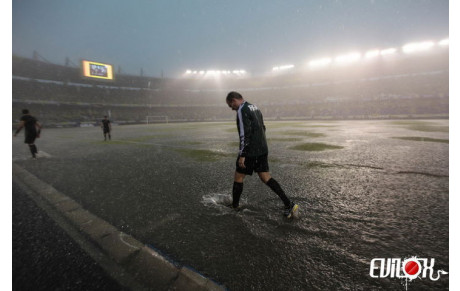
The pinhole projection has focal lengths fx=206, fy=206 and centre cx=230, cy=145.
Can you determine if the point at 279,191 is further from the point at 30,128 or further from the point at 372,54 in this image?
the point at 372,54

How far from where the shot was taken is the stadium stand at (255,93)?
3762 cm

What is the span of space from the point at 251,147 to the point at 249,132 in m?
0.21

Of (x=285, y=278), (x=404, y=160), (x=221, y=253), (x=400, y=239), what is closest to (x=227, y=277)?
(x=221, y=253)

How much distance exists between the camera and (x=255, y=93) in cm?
6241

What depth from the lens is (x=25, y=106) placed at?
35000 mm

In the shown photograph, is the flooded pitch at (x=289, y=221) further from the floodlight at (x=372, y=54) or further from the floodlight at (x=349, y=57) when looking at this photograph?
the floodlight at (x=372, y=54)

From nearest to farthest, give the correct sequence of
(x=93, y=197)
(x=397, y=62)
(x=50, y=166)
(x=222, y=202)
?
(x=222, y=202) → (x=93, y=197) → (x=50, y=166) → (x=397, y=62)

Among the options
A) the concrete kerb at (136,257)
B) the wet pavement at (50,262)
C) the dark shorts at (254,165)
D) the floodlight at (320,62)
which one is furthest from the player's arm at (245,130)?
the floodlight at (320,62)

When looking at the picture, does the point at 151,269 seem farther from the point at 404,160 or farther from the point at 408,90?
the point at 408,90

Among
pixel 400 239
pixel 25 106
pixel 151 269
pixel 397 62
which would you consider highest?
pixel 397 62

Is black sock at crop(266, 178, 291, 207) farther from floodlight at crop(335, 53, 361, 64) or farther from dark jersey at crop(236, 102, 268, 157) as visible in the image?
floodlight at crop(335, 53, 361, 64)

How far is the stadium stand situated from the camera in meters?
37.6

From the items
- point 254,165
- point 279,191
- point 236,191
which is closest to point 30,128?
point 236,191

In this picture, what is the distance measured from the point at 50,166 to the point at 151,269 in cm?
A: 629
